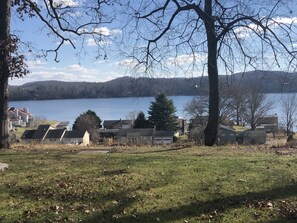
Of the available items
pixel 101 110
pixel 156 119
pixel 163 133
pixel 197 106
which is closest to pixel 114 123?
pixel 156 119

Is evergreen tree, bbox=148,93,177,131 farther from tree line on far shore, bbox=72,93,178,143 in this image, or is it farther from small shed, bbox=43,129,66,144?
small shed, bbox=43,129,66,144

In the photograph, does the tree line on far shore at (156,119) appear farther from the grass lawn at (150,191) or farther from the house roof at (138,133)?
the grass lawn at (150,191)

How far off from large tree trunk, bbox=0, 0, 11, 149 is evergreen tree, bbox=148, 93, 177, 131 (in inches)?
1786

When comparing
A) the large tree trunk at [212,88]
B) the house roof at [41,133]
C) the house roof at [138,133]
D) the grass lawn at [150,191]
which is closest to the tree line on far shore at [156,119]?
the house roof at [138,133]

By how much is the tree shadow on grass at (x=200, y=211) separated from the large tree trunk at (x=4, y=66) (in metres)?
7.16

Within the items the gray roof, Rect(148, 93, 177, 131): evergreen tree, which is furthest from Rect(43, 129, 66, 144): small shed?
Rect(148, 93, 177, 131): evergreen tree

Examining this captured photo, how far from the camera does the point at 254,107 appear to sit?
64.9 meters

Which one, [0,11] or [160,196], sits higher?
[0,11]

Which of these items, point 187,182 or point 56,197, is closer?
point 56,197

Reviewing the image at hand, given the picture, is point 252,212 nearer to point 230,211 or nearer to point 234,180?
point 230,211

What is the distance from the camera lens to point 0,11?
12.6 meters

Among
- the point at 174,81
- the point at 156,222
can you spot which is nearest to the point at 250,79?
the point at 174,81

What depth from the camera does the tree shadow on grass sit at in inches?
222

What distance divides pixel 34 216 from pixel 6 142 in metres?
8.28
